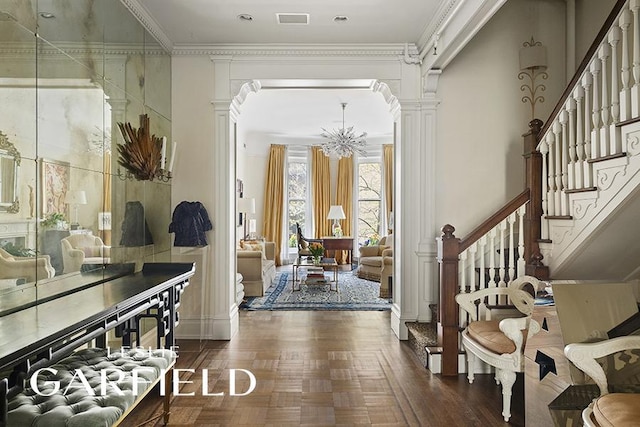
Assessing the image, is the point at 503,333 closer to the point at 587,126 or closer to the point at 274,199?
the point at 587,126

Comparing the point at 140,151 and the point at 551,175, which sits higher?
the point at 140,151

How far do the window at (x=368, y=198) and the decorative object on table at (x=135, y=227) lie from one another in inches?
309

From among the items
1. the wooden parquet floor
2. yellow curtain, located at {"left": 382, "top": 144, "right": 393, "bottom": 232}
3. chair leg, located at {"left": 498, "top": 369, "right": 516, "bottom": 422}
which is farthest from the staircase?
yellow curtain, located at {"left": 382, "top": 144, "right": 393, "bottom": 232}

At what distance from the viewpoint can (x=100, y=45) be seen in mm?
3035

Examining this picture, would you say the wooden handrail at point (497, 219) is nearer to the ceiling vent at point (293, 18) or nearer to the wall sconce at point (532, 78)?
the wall sconce at point (532, 78)

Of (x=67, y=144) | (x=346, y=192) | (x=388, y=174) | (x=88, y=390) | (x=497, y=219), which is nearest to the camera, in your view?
(x=88, y=390)

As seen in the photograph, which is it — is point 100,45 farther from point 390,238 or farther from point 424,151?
point 390,238

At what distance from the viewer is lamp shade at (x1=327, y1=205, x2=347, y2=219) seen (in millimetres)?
10469

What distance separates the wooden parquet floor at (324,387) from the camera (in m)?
2.83

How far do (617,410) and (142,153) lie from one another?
344cm

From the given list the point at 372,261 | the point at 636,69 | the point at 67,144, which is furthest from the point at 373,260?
the point at 67,144

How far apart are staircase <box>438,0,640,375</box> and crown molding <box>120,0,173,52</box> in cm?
306

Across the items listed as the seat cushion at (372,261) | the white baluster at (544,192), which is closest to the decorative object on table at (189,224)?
the white baluster at (544,192)

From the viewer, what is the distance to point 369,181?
37.4 feet
